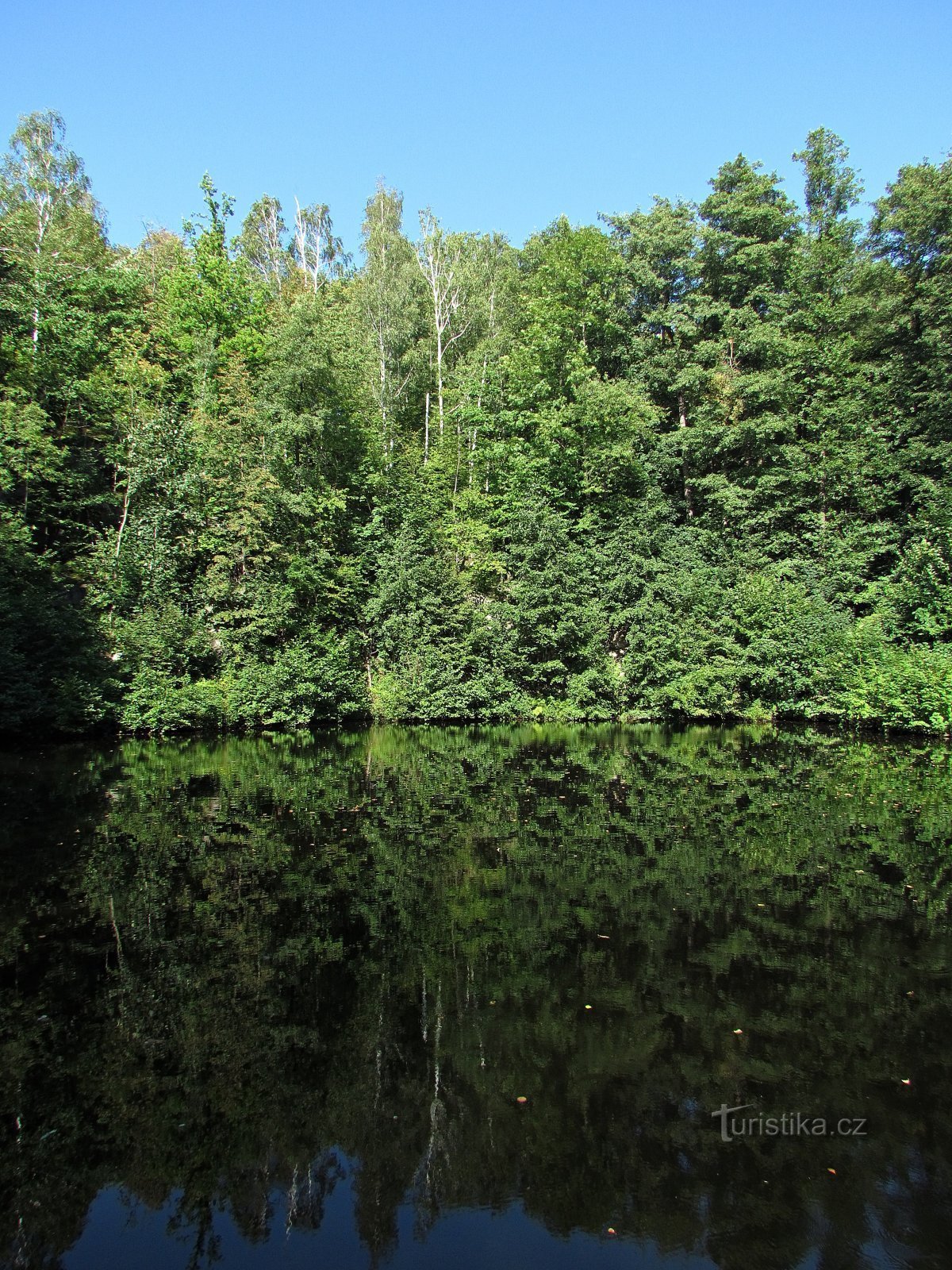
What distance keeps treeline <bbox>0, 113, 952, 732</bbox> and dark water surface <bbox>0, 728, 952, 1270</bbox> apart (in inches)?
430

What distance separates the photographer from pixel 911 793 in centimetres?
1320

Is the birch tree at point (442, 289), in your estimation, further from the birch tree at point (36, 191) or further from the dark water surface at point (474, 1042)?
the dark water surface at point (474, 1042)

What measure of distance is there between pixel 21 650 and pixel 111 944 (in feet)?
43.8

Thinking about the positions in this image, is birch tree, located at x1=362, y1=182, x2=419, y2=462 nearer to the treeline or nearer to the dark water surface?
the treeline

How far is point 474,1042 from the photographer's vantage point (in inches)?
214

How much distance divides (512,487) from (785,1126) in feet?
77.7

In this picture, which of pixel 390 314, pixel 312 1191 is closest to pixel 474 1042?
pixel 312 1191

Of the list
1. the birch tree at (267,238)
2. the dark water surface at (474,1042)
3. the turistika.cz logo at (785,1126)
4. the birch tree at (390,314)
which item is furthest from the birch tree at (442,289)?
the turistika.cz logo at (785,1126)

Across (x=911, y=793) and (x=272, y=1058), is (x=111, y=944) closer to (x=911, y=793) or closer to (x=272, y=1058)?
(x=272, y=1058)

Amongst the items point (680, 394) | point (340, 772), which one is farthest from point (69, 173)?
point (340, 772)

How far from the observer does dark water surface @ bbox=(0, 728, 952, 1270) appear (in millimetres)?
3955

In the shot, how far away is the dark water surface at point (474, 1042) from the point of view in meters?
3.96

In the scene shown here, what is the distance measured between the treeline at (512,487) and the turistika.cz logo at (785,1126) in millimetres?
16851

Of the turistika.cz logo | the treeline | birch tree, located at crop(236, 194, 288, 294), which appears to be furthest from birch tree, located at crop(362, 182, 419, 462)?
the turistika.cz logo
